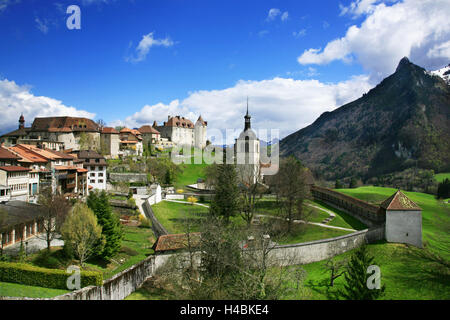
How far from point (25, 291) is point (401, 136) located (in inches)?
6613

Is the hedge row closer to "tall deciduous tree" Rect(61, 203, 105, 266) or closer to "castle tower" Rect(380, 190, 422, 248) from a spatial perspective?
"tall deciduous tree" Rect(61, 203, 105, 266)

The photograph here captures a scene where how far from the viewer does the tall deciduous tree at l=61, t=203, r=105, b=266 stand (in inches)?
816

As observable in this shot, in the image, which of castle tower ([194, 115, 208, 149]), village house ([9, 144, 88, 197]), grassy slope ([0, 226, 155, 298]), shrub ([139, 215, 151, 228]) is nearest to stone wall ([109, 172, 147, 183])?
village house ([9, 144, 88, 197])

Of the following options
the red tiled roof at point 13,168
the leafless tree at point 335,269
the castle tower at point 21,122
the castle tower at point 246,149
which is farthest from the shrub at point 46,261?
the castle tower at point 21,122

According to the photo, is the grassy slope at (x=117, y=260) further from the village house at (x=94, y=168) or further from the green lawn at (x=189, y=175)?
the green lawn at (x=189, y=175)

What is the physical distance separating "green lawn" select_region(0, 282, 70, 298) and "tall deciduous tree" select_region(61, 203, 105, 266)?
5.17 metres

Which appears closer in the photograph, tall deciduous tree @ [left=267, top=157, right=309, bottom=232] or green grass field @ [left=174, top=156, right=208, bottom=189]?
tall deciduous tree @ [left=267, top=157, right=309, bottom=232]

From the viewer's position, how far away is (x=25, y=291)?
14.6 metres

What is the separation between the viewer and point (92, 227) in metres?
21.4

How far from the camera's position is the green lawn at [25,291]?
13945 mm

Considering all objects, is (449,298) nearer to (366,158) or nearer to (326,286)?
(326,286)

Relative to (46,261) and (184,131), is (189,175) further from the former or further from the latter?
(46,261)
